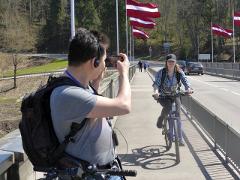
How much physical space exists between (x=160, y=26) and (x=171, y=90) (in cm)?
13370

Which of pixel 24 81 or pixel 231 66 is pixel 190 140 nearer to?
pixel 231 66

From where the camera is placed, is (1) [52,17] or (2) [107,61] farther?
(1) [52,17]

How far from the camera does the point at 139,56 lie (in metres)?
136

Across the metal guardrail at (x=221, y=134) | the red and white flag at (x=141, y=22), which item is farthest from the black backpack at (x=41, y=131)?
the red and white flag at (x=141, y=22)

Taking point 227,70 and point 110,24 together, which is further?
point 110,24

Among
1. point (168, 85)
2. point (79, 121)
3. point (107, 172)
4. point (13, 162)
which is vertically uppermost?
point (79, 121)

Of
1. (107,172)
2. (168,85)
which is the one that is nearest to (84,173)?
(107,172)

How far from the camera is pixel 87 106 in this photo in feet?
11.0

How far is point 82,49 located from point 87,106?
0.37 meters

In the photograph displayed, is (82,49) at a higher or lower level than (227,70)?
higher

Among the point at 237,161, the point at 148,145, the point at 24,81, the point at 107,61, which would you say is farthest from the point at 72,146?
the point at 24,81

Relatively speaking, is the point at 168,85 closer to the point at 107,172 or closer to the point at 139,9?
the point at 107,172

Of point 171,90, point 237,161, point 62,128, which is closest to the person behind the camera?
point 62,128

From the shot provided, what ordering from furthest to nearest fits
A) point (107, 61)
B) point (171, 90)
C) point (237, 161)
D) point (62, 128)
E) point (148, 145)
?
1. point (148, 145)
2. point (171, 90)
3. point (237, 161)
4. point (107, 61)
5. point (62, 128)
